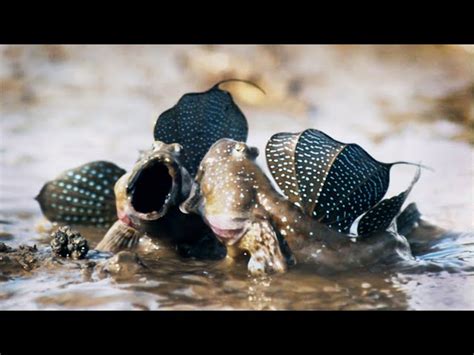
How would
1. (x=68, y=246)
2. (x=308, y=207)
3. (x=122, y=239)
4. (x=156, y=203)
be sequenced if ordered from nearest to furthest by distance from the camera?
(x=308, y=207), (x=68, y=246), (x=156, y=203), (x=122, y=239)

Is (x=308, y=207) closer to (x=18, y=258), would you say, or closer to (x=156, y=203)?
(x=156, y=203)

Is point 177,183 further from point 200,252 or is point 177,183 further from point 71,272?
point 71,272

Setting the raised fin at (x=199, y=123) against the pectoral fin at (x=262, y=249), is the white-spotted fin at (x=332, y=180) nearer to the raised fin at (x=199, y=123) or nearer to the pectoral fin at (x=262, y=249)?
the pectoral fin at (x=262, y=249)

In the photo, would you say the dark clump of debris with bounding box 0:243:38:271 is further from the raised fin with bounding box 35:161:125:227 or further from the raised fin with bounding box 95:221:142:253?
the raised fin with bounding box 35:161:125:227

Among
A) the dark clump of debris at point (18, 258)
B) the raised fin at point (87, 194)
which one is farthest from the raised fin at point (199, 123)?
the dark clump of debris at point (18, 258)

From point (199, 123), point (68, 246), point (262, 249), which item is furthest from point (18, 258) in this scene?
point (199, 123)

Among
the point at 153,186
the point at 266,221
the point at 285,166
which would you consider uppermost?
the point at 285,166

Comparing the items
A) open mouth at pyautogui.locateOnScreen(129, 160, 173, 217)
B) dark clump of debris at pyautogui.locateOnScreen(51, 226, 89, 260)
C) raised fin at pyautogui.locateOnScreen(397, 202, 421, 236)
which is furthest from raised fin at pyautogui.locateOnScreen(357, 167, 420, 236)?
dark clump of debris at pyautogui.locateOnScreen(51, 226, 89, 260)

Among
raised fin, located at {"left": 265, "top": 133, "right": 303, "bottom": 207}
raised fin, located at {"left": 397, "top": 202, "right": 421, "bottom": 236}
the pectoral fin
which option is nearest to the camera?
the pectoral fin
